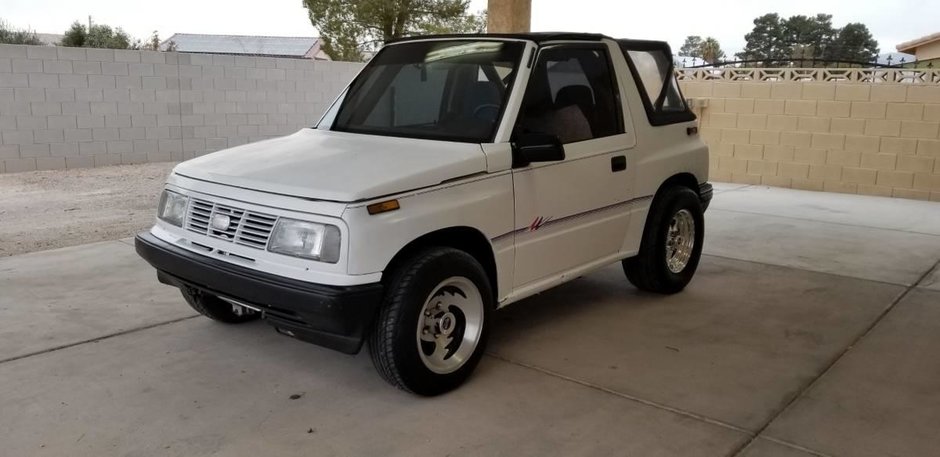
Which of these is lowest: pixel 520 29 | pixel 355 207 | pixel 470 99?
pixel 355 207

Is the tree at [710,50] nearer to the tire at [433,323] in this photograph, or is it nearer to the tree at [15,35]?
the tree at [15,35]

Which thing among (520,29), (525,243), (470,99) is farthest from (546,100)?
(520,29)

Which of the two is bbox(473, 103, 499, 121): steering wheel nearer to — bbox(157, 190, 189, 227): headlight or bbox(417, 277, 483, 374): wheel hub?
bbox(417, 277, 483, 374): wheel hub

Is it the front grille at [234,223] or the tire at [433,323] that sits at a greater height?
the front grille at [234,223]

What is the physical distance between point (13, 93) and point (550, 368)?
1029cm

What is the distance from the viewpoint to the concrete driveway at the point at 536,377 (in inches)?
137

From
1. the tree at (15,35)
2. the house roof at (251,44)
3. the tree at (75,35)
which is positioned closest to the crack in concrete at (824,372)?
the tree at (15,35)

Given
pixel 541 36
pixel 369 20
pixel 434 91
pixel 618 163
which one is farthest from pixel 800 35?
pixel 434 91

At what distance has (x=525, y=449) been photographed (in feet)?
11.1

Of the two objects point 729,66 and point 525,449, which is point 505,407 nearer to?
point 525,449

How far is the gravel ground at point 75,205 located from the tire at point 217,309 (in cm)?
314

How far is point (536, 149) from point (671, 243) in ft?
6.85

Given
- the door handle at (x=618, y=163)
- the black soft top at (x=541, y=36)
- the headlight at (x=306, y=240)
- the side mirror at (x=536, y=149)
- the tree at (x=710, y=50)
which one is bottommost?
the headlight at (x=306, y=240)

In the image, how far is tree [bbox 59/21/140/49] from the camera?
55.7ft
